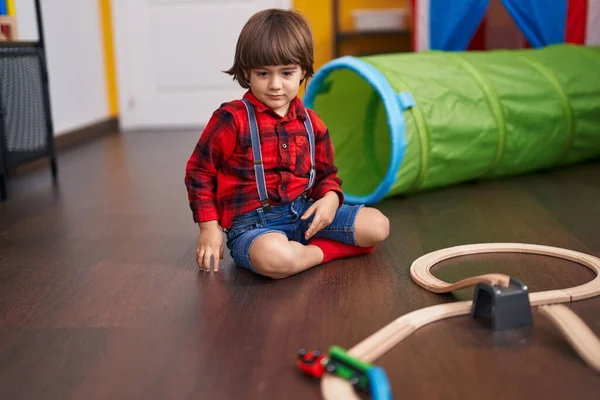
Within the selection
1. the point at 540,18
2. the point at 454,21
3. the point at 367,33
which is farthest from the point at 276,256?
the point at 367,33

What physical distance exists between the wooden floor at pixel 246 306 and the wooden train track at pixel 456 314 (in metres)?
0.02

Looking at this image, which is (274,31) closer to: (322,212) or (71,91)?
(322,212)

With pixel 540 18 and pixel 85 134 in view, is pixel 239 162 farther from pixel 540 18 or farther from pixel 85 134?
pixel 85 134

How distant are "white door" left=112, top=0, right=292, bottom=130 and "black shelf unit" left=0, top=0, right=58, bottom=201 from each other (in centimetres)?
146

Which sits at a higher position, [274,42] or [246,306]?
[274,42]

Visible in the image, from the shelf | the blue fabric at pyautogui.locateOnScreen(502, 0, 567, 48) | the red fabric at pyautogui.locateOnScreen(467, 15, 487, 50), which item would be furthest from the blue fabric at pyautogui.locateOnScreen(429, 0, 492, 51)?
the shelf

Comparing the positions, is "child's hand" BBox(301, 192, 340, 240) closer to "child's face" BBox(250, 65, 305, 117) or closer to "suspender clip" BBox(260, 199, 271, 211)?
"suspender clip" BBox(260, 199, 271, 211)

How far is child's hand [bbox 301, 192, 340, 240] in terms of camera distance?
1.31m

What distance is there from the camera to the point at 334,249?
137cm

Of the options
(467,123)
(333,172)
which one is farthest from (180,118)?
(333,172)

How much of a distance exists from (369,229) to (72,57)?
8.02 ft

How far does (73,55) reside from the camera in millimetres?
3318

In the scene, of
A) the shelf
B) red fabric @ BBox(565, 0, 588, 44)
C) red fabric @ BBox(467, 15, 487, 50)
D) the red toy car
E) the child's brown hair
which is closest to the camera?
the red toy car

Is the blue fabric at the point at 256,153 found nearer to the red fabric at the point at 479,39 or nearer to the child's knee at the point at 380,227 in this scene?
the child's knee at the point at 380,227
